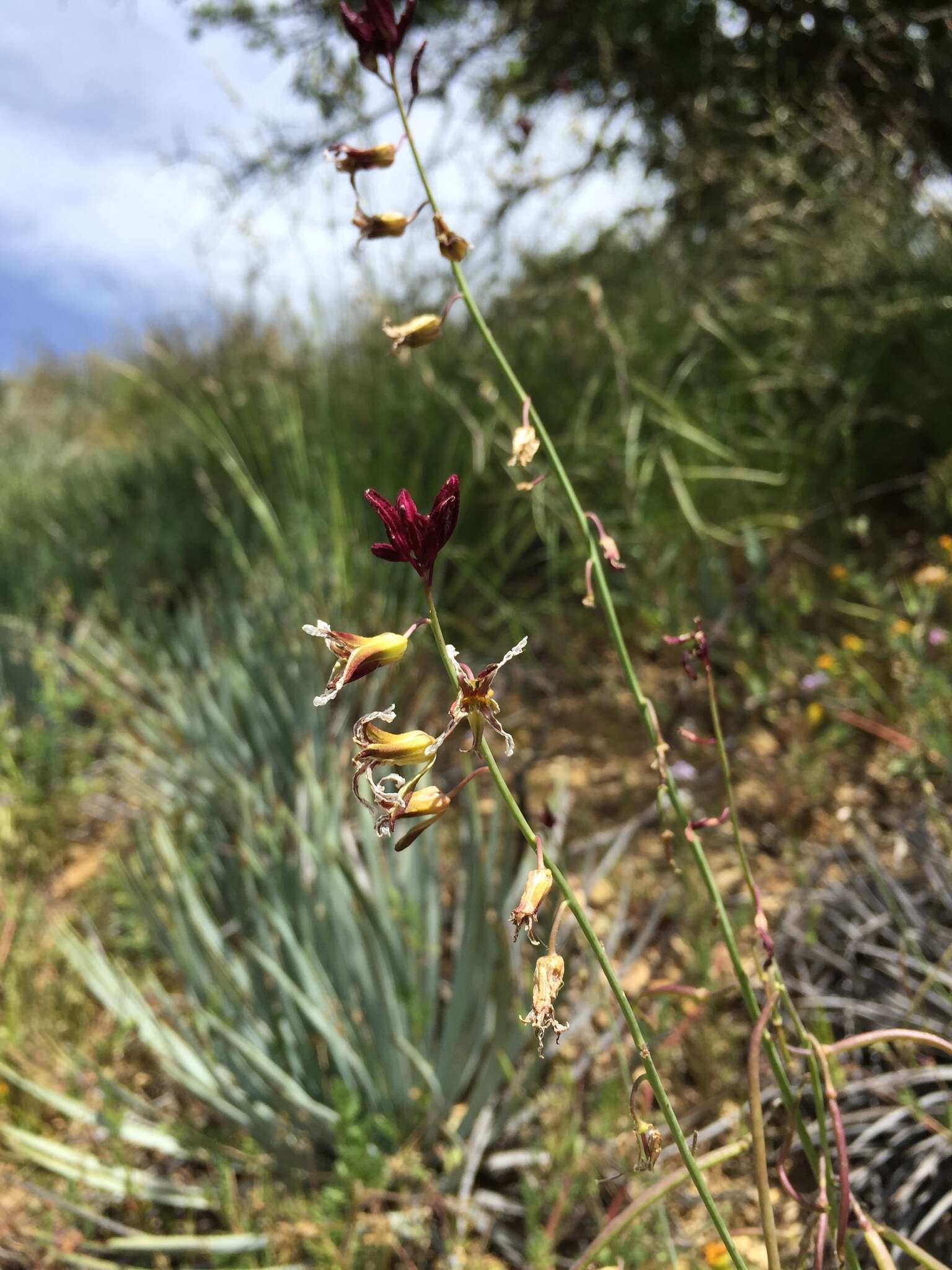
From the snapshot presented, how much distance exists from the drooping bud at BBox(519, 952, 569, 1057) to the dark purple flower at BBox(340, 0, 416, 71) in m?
0.65

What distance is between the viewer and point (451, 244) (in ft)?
2.39

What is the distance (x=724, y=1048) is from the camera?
1794mm

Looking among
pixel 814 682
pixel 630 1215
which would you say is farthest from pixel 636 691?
pixel 814 682

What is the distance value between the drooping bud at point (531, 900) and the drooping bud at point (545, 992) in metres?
0.02

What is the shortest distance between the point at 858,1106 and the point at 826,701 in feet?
3.59

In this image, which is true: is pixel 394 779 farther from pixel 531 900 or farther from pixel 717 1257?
pixel 717 1257

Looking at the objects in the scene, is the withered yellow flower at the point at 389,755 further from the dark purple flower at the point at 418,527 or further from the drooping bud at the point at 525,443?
the drooping bud at the point at 525,443

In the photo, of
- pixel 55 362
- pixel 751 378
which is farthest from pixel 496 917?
pixel 55 362

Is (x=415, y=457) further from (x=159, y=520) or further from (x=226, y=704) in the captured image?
(x=159, y=520)

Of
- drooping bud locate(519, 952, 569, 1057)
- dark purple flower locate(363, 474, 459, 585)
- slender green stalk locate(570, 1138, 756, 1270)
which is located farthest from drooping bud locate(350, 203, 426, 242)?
slender green stalk locate(570, 1138, 756, 1270)

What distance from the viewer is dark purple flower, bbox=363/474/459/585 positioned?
1.74 feet

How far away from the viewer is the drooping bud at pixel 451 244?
72cm

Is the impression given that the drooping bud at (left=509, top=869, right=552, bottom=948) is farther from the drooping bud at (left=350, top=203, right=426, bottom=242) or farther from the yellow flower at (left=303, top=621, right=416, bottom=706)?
the drooping bud at (left=350, top=203, right=426, bottom=242)

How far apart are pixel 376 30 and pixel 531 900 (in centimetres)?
64
